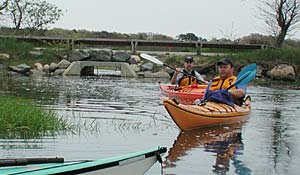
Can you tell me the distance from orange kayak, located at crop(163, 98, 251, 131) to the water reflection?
0.11m

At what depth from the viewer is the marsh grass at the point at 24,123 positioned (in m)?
8.23

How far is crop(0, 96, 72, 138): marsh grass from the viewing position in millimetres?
8227

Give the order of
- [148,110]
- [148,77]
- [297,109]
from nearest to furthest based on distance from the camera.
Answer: [148,110] < [297,109] < [148,77]

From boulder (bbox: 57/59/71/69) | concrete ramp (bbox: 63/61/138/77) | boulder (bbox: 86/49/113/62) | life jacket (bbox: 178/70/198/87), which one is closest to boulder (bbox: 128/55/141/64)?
boulder (bbox: 86/49/113/62)

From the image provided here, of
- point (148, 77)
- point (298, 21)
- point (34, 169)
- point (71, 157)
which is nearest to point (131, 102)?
point (71, 157)

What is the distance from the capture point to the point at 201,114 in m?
9.49

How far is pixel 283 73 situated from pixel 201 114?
20.3 metres

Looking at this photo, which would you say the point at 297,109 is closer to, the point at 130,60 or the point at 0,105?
the point at 0,105

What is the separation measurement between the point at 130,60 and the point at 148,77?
3113mm

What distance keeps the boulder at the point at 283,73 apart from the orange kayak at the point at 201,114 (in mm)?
18913

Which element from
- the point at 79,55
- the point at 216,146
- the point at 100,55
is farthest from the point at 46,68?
the point at 216,146

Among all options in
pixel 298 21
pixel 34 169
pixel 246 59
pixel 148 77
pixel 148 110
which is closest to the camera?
pixel 34 169

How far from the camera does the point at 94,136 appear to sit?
28.5 ft

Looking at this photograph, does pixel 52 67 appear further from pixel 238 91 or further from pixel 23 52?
pixel 238 91
